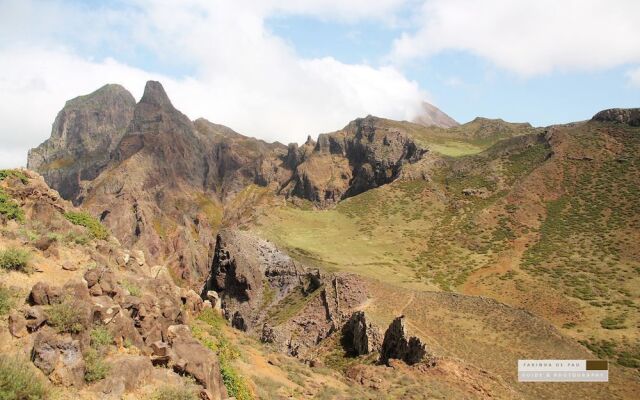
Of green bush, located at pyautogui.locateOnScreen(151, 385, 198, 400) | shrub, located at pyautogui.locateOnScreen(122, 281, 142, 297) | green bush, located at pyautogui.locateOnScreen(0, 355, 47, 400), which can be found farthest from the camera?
shrub, located at pyautogui.locateOnScreen(122, 281, 142, 297)

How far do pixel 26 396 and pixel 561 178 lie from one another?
307 feet

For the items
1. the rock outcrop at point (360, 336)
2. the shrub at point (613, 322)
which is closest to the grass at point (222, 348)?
the rock outcrop at point (360, 336)

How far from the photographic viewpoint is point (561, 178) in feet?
289

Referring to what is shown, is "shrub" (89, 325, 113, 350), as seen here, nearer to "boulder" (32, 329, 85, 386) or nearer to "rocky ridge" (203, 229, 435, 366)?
"boulder" (32, 329, 85, 386)

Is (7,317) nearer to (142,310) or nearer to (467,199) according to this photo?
(142,310)

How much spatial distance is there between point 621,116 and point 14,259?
10879 centimetres

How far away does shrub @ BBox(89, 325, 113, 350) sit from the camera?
44.9ft

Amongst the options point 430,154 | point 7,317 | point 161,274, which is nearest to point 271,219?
point 430,154

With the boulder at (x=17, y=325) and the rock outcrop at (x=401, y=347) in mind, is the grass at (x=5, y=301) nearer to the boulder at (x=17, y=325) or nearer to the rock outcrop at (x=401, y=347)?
the boulder at (x=17, y=325)

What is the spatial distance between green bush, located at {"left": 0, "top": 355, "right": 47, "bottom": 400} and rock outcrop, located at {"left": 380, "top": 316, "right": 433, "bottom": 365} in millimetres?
26499

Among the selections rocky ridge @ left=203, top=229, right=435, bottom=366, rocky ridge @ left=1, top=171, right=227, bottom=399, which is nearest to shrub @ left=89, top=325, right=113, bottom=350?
rocky ridge @ left=1, top=171, right=227, bottom=399

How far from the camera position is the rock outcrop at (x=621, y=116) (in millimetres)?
93188

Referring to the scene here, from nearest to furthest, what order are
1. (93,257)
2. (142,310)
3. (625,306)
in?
(142,310) → (93,257) → (625,306)

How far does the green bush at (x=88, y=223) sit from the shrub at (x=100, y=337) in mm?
10662
